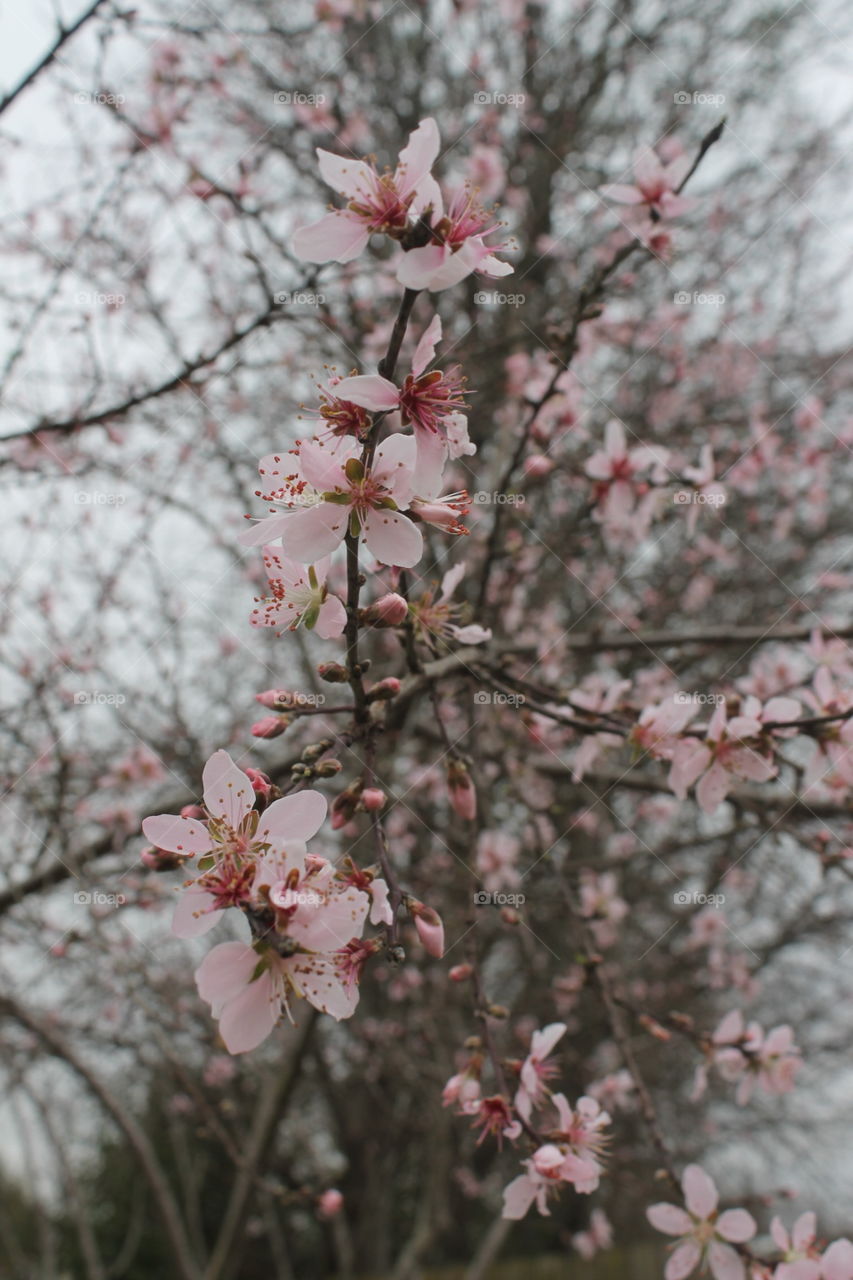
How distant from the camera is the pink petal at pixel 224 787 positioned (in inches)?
36.3

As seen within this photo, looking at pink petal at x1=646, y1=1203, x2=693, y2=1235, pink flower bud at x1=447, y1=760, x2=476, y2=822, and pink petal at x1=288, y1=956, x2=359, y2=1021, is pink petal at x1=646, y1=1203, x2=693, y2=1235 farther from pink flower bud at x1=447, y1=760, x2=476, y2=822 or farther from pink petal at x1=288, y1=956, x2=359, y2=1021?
pink petal at x1=288, y1=956, x2=359, y2=1021

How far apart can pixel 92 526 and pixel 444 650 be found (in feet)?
7.57

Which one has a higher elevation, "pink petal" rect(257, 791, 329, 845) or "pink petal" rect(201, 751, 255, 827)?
"pink petal" rect(201, 751, 255, 827)

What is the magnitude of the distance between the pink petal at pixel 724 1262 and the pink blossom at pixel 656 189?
1.96 meters

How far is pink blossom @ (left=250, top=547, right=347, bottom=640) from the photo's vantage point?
105 centimetres

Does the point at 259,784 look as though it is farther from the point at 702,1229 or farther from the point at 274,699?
the point at 702,1229

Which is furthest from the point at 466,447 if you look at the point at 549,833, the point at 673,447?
the point at 673,447

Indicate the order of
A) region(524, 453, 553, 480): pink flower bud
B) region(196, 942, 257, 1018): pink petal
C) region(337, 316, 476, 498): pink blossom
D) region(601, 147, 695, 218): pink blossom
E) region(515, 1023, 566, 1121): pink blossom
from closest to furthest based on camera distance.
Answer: region(196, 942, 257, 1018): pink petal
region(337, 316, 476, 498): pink blossom
region(515, 1023, 566, 1121): pink blossom
region(601, 147, 695, 218): pink blossom
region(524, 453, 553, 480): pink flower bud

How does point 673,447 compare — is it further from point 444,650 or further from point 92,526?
point 444,650

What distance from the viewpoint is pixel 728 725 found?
4.69 ft

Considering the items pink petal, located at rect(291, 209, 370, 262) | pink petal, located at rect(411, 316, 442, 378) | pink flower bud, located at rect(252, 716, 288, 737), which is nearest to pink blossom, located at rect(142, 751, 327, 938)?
pink flower bud, located at rect(252, 716, 288, 737)

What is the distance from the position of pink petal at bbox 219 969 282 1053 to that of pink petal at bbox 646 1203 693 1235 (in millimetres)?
931

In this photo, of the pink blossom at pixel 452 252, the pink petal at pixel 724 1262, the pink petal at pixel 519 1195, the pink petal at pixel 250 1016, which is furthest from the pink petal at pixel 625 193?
the pink petal at pixel 724 1262

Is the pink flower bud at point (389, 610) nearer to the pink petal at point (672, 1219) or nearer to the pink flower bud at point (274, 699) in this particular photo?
the pink flower bud at point (274, 699)
